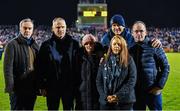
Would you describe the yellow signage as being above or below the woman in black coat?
above

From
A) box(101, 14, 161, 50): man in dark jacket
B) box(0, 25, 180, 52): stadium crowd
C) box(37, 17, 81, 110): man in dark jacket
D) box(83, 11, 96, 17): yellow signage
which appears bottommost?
box(0, 25, 180, 52): stadium crowd

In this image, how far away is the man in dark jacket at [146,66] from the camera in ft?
24.2

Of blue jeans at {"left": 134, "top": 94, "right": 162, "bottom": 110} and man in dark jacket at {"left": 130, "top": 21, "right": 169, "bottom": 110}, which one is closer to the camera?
man in dark jacket at {"left": 130, "top": 21, "right": 169, "bottom": 110}

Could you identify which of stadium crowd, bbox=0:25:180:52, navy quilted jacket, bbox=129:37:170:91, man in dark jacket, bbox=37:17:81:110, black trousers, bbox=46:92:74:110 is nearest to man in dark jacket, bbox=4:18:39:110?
man in dark jacket, bbox=37:17:81:110

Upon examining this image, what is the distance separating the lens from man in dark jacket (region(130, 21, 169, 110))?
7.36 metres

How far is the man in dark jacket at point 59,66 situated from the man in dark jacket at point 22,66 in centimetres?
17

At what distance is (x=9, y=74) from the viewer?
723 centimetres

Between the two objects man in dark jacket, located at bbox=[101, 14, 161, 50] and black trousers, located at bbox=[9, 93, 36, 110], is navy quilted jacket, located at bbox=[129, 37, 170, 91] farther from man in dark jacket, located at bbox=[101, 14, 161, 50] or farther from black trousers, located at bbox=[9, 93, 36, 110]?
black trousers, located at bbox=[9, 93, 36, 110]

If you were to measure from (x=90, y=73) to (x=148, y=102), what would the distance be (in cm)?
121

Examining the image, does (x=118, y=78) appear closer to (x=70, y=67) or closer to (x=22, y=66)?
(x=70, y=67)

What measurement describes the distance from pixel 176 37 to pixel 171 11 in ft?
33.1

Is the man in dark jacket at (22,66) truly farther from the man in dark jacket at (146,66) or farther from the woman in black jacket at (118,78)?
the man in dark jacket at (146,66)

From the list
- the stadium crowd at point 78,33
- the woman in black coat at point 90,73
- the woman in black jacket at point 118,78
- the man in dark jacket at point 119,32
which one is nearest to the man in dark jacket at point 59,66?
the woman in black coat at point 90,73

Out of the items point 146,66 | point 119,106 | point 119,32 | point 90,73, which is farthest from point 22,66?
point 146,66
